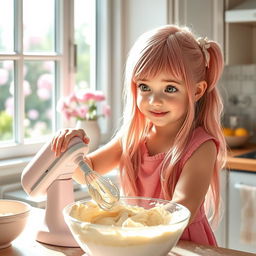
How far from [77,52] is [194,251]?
1950 millimetres

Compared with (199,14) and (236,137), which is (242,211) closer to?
(236,137)

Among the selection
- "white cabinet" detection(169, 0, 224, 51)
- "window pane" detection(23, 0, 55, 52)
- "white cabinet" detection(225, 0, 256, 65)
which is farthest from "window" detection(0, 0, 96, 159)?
"white cabinet" detection(225, 0, 256, 65)

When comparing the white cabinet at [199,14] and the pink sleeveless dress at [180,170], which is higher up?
the white cabinet at [199,14]

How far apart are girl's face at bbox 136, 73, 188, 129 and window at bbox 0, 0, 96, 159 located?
1.23 metres

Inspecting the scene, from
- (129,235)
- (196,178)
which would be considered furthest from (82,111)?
(129,235)

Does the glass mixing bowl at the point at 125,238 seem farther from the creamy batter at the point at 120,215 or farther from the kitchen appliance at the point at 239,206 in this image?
the kitchen appliance at the point at 239,206

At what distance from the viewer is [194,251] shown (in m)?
1.42

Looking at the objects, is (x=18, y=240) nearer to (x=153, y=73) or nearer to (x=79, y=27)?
(x=153, y=73)

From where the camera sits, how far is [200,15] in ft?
10.4

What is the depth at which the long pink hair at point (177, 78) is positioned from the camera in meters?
1.63

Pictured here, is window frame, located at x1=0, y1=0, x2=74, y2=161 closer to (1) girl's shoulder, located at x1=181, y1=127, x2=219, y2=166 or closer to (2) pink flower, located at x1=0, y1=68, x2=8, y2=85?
(2) pink flower, located at x1=0, y1=68, x2=8, y2=85

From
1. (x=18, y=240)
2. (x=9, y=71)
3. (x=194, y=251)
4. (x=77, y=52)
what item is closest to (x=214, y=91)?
(x=194, y=251)

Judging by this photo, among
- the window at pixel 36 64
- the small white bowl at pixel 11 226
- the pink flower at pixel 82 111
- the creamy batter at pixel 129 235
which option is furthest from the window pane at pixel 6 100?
the creamy batter at pixel 129 235

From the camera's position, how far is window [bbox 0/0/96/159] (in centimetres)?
278
